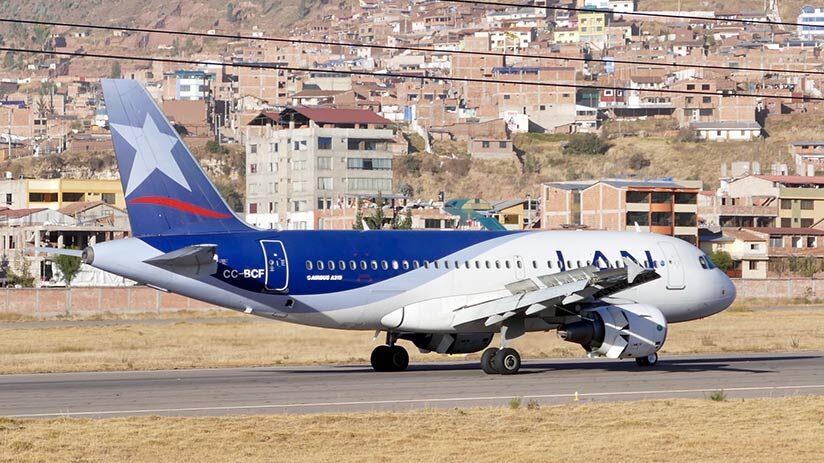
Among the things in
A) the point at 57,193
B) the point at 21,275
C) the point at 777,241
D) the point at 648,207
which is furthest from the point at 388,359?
the point at 57,193

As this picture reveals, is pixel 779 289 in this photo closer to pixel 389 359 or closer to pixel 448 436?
pixel 389 359

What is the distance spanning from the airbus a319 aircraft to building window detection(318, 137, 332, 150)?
12728cm

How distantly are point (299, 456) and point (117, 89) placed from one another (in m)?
15.9

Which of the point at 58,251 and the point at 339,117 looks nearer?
the point at 58,251

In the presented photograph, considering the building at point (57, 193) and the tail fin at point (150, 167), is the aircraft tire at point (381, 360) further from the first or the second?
the building at point (57, 193)

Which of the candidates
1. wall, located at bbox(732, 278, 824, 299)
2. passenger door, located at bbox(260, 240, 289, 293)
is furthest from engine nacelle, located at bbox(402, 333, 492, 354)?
wall, located at bbox(732, 278, 824, 299)

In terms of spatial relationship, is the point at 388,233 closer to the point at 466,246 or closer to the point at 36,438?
the point at 466,246

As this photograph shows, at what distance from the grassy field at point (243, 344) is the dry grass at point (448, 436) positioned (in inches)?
579

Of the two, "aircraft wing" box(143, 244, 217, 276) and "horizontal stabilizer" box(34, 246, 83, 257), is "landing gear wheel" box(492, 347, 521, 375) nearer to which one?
"aircraft wing" box(143, 244, 217, 276)

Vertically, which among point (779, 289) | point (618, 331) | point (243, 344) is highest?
point (618, 331)

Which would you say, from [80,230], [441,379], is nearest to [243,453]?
[441,379]

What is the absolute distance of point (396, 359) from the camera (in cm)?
4038

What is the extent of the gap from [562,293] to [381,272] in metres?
4.47

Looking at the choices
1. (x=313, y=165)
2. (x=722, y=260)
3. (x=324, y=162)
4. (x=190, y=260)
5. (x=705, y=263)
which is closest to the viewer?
(x=190, y=260)
